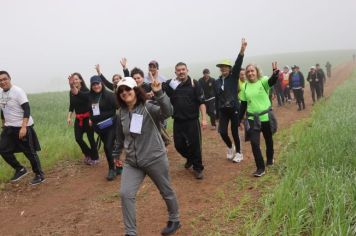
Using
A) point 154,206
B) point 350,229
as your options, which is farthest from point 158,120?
point 350,229

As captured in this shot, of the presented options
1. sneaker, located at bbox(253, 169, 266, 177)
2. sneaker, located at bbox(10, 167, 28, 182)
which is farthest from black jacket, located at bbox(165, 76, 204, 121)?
sneaker, located at bbox(10, 167, 28, 182)

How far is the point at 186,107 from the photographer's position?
6637mm

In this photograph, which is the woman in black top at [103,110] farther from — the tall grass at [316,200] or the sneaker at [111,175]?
the tall grass at [316,200]

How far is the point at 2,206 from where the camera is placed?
6.65 meters

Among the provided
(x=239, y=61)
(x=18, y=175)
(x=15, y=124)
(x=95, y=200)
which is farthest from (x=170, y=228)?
(x=18, y=175)

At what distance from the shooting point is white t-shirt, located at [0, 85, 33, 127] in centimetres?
701

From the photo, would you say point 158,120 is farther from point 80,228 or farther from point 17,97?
point 17,97

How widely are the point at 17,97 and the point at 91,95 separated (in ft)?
4.42

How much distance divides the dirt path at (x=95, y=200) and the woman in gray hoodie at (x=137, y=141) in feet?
2.74

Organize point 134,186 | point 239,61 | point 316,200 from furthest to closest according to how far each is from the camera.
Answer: point 239,61 → point 134,186 → point 316,200

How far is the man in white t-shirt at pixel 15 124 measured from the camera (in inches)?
276

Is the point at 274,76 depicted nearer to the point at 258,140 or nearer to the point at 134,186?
the point at 258,140

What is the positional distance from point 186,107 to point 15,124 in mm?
3271

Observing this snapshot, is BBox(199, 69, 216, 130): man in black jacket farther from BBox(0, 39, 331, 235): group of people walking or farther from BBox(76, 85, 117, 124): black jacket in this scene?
BBox(76, 85, 117, 124): black jacket
